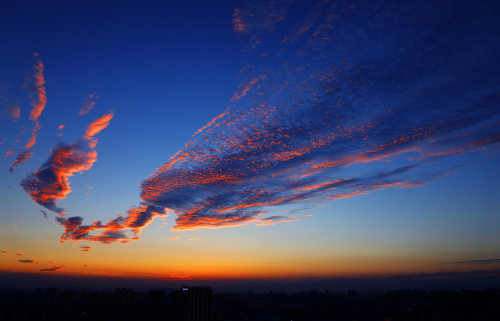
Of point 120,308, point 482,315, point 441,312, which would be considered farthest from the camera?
point 120,308

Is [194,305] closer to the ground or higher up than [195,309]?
higher up

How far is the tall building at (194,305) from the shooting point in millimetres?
80562

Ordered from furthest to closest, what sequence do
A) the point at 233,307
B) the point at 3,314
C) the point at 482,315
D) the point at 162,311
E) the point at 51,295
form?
the point at 233,307 → the point at 51,295 → the point at 162,311 → the point at 3,314 → the point at 482,315

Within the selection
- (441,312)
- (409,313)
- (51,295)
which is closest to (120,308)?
(51,295)

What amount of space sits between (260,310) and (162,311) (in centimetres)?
5389

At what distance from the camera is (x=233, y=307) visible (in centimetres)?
15000

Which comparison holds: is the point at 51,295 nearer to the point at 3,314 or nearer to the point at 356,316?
the point at 3,314

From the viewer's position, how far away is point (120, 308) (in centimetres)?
11531

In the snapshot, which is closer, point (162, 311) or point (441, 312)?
point (441, 312)

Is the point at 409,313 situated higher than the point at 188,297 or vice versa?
the point at 188,297

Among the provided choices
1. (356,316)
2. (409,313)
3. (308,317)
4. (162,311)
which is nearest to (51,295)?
(162,311)

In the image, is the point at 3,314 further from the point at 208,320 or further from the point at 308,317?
the point at 308,317

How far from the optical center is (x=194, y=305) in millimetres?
80750

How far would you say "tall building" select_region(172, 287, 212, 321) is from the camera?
3172 inches
